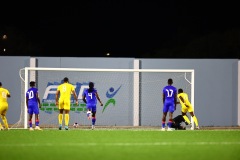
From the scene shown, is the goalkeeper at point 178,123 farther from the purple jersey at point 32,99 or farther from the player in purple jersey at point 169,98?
the purple jersey at point 32,99

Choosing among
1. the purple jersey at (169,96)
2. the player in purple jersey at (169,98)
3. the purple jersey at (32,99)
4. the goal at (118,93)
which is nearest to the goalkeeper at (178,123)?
the player in purple jersey at (169,98)

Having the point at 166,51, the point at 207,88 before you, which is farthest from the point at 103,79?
the point at 166,51

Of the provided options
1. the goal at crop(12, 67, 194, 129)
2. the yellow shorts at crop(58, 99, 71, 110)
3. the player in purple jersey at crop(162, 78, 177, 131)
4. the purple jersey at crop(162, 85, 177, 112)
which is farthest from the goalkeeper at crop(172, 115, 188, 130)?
the yellow shorts at crop(58, 99, 71, 110)

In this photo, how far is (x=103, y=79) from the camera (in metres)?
28.4

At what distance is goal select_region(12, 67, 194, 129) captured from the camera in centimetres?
2805

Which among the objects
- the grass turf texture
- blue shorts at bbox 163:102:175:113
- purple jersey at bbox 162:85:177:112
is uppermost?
purple jersey at bbox 162:85:177:112

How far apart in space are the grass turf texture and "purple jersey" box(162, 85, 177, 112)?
430 centimetres

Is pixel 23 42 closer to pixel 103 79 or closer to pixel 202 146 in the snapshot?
pixel 103 79

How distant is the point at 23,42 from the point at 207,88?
5647 cm

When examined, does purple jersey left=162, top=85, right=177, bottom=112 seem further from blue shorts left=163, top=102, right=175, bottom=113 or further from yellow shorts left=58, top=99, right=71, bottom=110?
yellow shorts left=58, top=99, right=71, bottom=110

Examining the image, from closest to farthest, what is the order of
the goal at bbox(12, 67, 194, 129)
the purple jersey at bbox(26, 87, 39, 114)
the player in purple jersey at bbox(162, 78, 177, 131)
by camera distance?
1. the purple jersey at bbox(26, 87, 39, 114)
2. the player in purple jersey at bbox(162, 78, 177, 131)
3. the goal at bbox(12, 67, 194, 129)

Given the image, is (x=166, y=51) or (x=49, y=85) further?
(x=166, y=51)

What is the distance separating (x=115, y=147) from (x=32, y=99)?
7864 millimetres

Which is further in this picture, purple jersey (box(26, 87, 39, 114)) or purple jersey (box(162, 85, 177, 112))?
purple jersey (box(162, 85, 177, 112))
